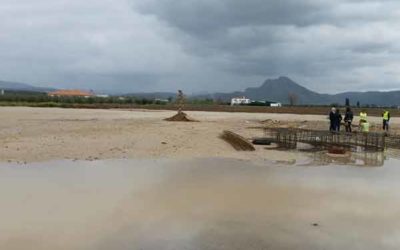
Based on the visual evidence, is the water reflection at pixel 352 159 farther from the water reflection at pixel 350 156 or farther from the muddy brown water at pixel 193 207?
the muddy brown water at pixel 193 207

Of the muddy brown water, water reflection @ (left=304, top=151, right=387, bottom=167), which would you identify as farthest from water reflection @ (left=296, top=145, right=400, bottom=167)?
the muddy brown water

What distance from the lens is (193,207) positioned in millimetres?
10547

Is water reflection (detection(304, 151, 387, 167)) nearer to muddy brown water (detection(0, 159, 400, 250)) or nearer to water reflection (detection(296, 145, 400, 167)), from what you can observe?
water reflection (detection(296, 145, 400, 167))

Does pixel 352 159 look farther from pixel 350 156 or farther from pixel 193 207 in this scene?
pixel 193 207

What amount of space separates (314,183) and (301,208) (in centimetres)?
330

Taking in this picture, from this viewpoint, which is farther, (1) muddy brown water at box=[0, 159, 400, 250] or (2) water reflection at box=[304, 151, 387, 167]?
(2) water reflection at box=[304, 151, 387, 167]

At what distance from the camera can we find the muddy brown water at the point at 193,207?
26.9ft

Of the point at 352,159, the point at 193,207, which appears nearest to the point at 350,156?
the point at 352,159

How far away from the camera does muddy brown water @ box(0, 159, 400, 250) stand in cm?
820

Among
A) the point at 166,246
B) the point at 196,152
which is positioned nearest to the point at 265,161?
the point at 196,152

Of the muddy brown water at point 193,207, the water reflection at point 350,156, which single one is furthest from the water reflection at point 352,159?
the muddy brown water at point 193,207

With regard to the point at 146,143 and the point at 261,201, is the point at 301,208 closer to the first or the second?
the point at 261,201

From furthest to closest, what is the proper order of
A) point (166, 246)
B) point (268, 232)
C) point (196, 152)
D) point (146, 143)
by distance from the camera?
point (146, 143) < point (196, 152) < point (268, 232) < point (166, 246)

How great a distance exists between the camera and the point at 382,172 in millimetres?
16531
